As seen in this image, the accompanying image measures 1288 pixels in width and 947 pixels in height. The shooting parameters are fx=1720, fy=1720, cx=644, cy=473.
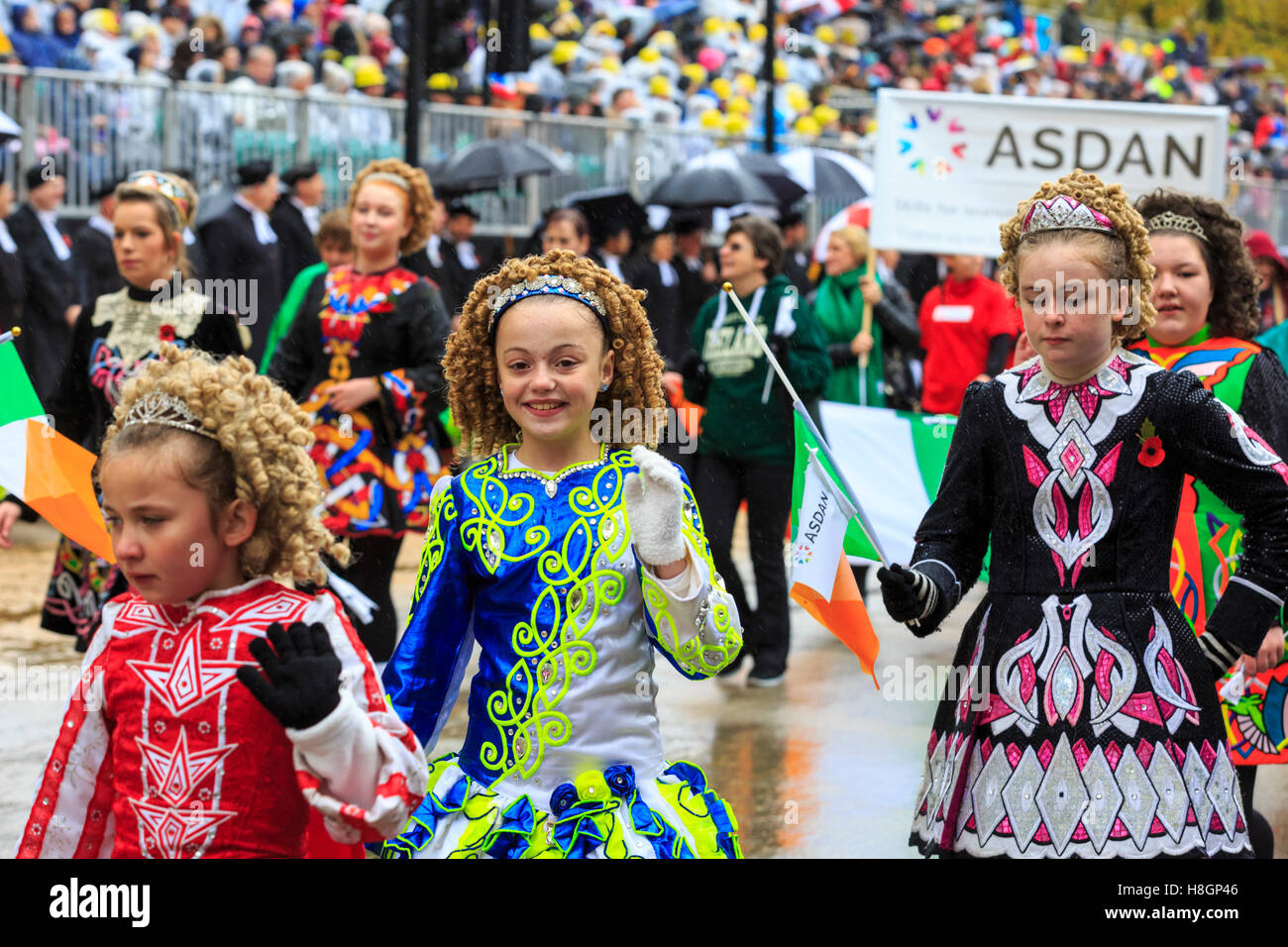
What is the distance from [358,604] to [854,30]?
2610 cm

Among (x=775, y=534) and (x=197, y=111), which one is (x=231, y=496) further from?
(x=197, y=111)

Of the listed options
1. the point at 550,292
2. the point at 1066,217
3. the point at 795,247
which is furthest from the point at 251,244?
the point at 1066,217

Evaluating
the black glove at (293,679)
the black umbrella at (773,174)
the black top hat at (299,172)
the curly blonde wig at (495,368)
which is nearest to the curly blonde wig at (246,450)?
the black glove at (293,679)

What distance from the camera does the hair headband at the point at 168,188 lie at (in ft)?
A: 19.5

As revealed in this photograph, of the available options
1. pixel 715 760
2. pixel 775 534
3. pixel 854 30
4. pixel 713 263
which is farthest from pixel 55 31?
pixel 854 30

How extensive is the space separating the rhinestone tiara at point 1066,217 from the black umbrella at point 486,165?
10.7 metres

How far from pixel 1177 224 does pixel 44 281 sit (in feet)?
30.5

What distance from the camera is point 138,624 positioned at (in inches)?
108

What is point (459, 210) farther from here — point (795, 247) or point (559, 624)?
point (559, 624)

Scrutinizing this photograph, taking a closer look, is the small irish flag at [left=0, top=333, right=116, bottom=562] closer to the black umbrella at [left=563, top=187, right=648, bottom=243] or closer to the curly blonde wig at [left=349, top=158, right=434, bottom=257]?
the curly blonde wig at [left=349, top=158, right=434, bottom=257]

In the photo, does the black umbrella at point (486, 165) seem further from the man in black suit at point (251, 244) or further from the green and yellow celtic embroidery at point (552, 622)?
the green and yellow celtic embroidery at point (552, 622)

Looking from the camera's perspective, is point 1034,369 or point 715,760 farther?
point 715,760

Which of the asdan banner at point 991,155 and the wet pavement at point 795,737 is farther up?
the asdan banner at point 991,155

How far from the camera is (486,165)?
1399cm
